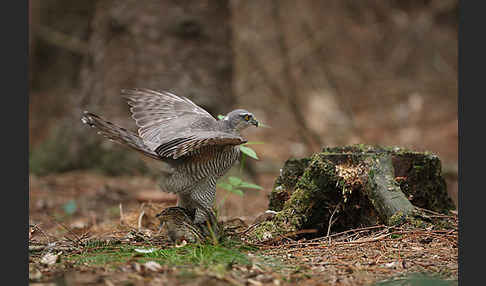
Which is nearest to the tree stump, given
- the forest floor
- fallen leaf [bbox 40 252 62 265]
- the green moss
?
the forest floor

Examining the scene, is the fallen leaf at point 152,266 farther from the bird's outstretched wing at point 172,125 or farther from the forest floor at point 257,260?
the bird's outstretched wing at point 172,125

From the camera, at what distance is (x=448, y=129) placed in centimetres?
1210

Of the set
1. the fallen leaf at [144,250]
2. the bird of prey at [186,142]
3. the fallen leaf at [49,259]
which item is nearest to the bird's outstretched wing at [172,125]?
the bird of prey at [186,142]

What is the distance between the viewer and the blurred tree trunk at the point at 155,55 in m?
7.44

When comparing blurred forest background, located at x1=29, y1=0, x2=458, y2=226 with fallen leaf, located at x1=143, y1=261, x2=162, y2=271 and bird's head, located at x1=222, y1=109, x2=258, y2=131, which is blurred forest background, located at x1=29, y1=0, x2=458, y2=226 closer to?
bird's head, located at x1=222, y1=109, x2=258, y2=131

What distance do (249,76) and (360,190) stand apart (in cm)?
860

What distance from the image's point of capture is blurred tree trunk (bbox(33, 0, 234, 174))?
7441mm

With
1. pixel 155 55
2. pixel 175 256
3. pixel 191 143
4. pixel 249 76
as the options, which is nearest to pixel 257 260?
pixel 175 256

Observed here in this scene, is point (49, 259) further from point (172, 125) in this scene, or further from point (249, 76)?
point (249, 76)

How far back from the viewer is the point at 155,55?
7453 millimetres

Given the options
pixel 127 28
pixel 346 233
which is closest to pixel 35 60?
pixel 127 28

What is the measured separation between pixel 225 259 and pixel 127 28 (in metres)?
5.47

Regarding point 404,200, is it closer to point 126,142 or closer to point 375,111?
point 126,142

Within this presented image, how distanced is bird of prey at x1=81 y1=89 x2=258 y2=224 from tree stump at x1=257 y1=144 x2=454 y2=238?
60 cm
